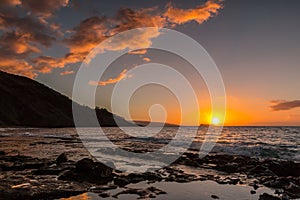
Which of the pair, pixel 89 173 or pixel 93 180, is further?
pixel 89 173

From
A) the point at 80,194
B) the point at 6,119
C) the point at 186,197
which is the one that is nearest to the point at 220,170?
the point at 186,197

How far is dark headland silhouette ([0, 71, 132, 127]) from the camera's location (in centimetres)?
13525

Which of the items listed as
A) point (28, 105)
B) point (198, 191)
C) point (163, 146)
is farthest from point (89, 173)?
point (28, 105)

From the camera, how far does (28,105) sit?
15125 cm

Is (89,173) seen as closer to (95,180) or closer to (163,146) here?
(95,180)

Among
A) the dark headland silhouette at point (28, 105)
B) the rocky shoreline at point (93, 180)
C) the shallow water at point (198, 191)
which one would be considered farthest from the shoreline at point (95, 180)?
the dark headland silhouette at point (28, 105)

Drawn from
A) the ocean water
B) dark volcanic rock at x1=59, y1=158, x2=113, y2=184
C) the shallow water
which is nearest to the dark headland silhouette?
the ocean water

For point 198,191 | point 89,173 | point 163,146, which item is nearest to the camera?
point 198,191

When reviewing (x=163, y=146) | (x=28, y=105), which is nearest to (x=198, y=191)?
(x=163, y=146)

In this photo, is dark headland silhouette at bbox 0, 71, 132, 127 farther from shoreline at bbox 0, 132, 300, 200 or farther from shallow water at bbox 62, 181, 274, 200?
shallow water at bbox 62, 181, 274, 200

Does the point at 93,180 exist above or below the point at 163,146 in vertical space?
above

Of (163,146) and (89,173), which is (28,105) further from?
(89,173)

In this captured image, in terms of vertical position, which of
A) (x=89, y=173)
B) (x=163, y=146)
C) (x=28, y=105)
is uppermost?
(x=28, y=105)

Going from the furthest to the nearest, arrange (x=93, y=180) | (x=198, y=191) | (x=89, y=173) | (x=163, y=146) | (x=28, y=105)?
(x=28, y=105)
(x=163, y=146)
(x=89, y=173)
(x=93, y=180)
(x=198, y=191)
